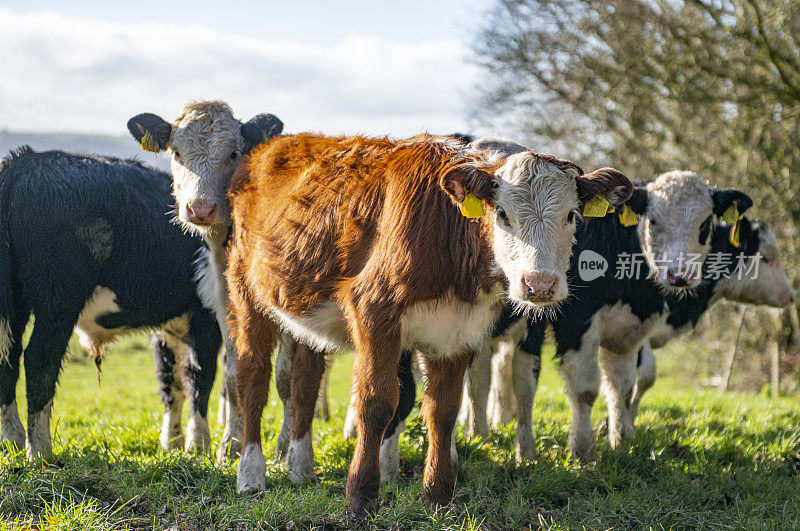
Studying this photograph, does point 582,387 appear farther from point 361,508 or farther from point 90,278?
point 90,278

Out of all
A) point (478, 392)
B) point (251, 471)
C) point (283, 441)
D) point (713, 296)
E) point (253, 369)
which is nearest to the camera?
point (251, 471)

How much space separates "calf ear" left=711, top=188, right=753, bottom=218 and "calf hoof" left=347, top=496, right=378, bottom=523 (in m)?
4.38

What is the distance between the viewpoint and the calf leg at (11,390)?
622 cm

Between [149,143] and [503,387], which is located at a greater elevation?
[149,143]

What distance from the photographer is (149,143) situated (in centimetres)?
653

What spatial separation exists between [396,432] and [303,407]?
2.43 feet

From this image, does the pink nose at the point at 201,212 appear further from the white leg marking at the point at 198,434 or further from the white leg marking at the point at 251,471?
the white leg marking at the point at 198,434

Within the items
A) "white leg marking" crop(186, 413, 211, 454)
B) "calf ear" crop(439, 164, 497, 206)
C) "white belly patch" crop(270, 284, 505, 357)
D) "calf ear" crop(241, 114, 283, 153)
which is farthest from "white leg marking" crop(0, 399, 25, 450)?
"calf ear" crop(439, 164, 497, 206)

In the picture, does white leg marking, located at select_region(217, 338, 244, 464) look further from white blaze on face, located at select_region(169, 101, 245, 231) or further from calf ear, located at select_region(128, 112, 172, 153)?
calf ear, located at select_region(128, 112, 172, 153)

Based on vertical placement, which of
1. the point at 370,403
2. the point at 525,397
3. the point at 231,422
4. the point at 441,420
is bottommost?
the point at 231,422

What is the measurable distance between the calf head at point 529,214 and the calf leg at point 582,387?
2470 millimetres

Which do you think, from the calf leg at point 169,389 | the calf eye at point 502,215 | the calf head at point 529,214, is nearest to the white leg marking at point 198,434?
the calf leg at point 169,389

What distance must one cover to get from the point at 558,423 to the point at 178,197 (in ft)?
14.0

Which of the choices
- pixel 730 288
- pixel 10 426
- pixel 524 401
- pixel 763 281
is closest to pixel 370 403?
pixel 524 401
